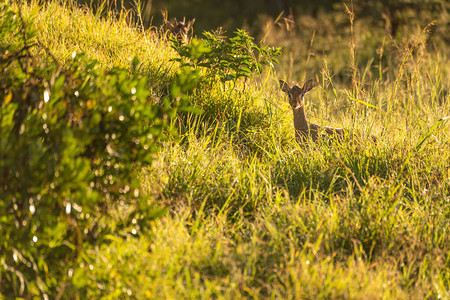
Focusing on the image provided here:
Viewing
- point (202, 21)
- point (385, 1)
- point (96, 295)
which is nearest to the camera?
point (96, 295)

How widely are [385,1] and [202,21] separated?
6.58 m

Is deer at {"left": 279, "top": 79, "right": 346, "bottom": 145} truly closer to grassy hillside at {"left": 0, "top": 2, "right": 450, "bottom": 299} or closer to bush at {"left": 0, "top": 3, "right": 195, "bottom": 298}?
grassy hillside at {"left": 0, "top": 2, "right": 450, "bottom": 299}

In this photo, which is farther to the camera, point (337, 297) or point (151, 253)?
point (151, 253)

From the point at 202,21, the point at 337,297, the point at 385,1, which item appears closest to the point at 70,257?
the point at 337,297

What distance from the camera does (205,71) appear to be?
203 inches

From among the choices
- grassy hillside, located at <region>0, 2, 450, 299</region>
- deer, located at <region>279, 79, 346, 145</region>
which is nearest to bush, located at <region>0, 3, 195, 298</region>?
grassy hillside, located at <region>0, 2, 450, 299</region>

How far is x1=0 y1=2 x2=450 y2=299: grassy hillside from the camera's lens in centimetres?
257

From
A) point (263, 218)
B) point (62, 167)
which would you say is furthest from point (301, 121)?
point (62, 167)

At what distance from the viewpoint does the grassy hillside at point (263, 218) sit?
2.57 m

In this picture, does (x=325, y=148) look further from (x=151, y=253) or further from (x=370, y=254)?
(x=151, y=253)

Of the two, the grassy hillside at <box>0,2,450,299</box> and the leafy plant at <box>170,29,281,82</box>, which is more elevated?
the leafy plant at <box>170,29,281,82</box>

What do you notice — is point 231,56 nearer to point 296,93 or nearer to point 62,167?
point 296,93

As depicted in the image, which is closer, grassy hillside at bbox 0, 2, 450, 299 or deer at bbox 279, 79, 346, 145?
Result: grassy hillside at bbox 0, 2, 450, 299

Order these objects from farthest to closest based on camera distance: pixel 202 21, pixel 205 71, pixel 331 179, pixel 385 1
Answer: pixel 202 21 < pixel 385 1 < pixel 205 71 < pixel 331 179
